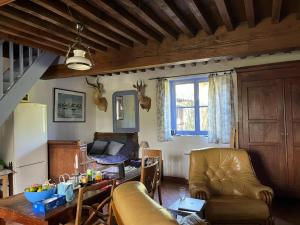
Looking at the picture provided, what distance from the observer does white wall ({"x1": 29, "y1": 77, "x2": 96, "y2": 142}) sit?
4.85 m

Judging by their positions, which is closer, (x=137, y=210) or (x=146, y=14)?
(x=137, y=210)

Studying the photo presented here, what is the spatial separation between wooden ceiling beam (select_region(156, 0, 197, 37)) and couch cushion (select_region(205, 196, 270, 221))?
210 centimetres

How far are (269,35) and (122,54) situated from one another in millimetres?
2091

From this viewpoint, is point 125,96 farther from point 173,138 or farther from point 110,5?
point 110,5

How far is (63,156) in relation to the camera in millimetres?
4348

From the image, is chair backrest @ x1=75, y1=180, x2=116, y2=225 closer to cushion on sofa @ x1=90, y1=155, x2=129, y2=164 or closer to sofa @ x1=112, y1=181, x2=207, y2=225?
sofa @ x1=112, y1=181, x2=207, y2=225

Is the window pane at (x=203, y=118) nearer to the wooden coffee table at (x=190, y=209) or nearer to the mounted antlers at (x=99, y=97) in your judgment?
the mounted antlers at (x=99, y=97)

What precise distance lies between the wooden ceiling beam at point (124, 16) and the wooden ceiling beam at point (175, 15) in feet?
1.38

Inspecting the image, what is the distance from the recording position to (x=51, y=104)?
5.07 metres

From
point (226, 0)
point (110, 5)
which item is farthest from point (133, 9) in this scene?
point (226, 0)

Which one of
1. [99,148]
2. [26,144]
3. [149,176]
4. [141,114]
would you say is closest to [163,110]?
[141,114]

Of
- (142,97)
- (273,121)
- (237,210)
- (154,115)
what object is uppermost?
(142,97)

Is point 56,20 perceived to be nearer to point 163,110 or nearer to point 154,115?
point 163,110

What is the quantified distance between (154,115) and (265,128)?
2493mm
